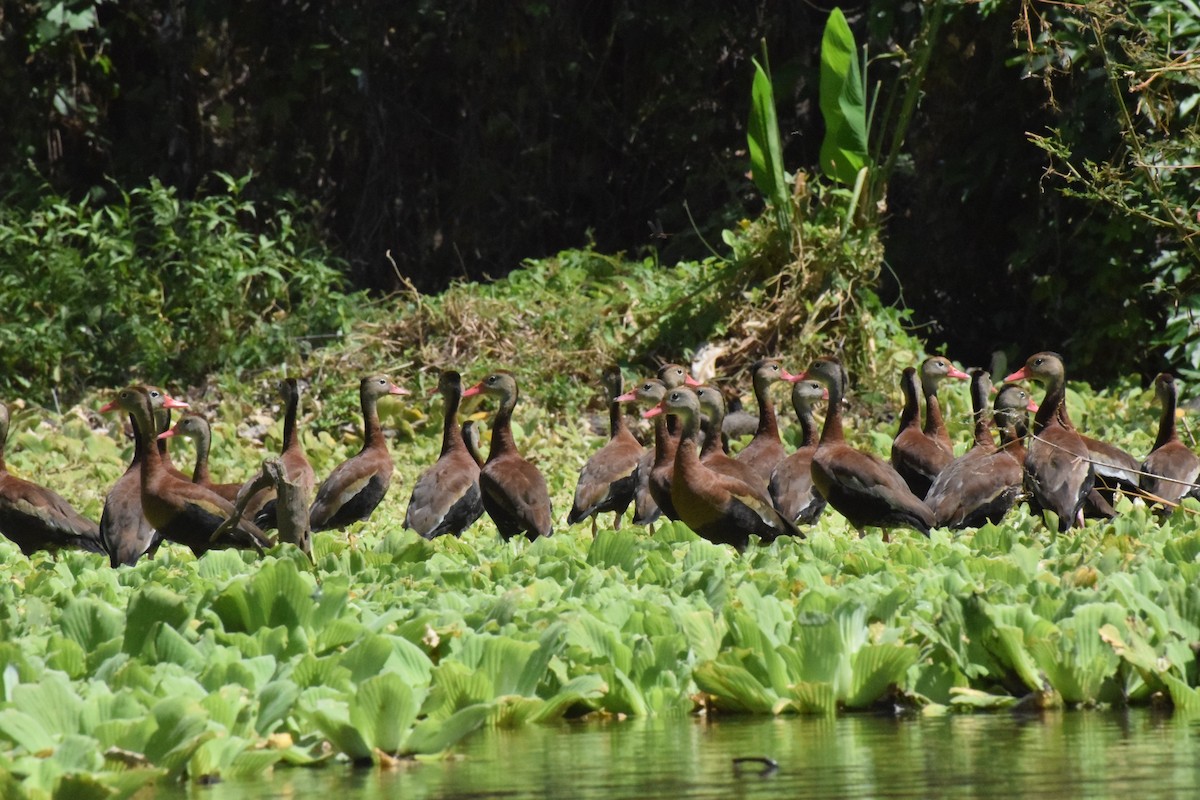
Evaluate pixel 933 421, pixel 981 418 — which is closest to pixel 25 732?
pixel 981 418

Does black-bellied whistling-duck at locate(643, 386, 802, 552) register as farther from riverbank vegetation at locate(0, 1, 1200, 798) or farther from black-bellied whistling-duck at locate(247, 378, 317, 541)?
black-bellied whistling-duck at locate(247, 378, 317, 541)

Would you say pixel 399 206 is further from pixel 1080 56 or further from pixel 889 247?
pixel 1080 56

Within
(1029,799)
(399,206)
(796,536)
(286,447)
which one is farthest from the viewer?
(399,206)

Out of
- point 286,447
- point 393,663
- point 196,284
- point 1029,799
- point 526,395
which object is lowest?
point 1029,799

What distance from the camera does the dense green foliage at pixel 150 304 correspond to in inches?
559

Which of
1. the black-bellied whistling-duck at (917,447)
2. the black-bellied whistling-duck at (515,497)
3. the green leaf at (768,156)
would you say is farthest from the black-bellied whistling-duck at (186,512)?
the green leaf at (768,156)

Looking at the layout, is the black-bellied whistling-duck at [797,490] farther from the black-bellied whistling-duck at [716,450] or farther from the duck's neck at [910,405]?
the duck's neck at [910,405]

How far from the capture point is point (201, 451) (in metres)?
8.99

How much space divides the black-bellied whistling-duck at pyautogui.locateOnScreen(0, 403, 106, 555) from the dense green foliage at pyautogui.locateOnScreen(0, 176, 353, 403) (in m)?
5.63

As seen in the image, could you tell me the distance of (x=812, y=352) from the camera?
Answer: 12953mm

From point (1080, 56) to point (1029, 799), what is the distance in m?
9.83

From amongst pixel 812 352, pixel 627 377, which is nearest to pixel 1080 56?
pixel 812 352

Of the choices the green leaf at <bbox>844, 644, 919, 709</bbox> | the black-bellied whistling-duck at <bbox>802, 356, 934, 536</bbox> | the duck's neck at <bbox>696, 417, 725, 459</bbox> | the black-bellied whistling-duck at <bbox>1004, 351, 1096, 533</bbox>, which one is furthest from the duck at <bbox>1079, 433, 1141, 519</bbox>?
the green leaf at <bbox>844, 644, 919, 709</bbox>

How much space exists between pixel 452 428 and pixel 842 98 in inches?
191
